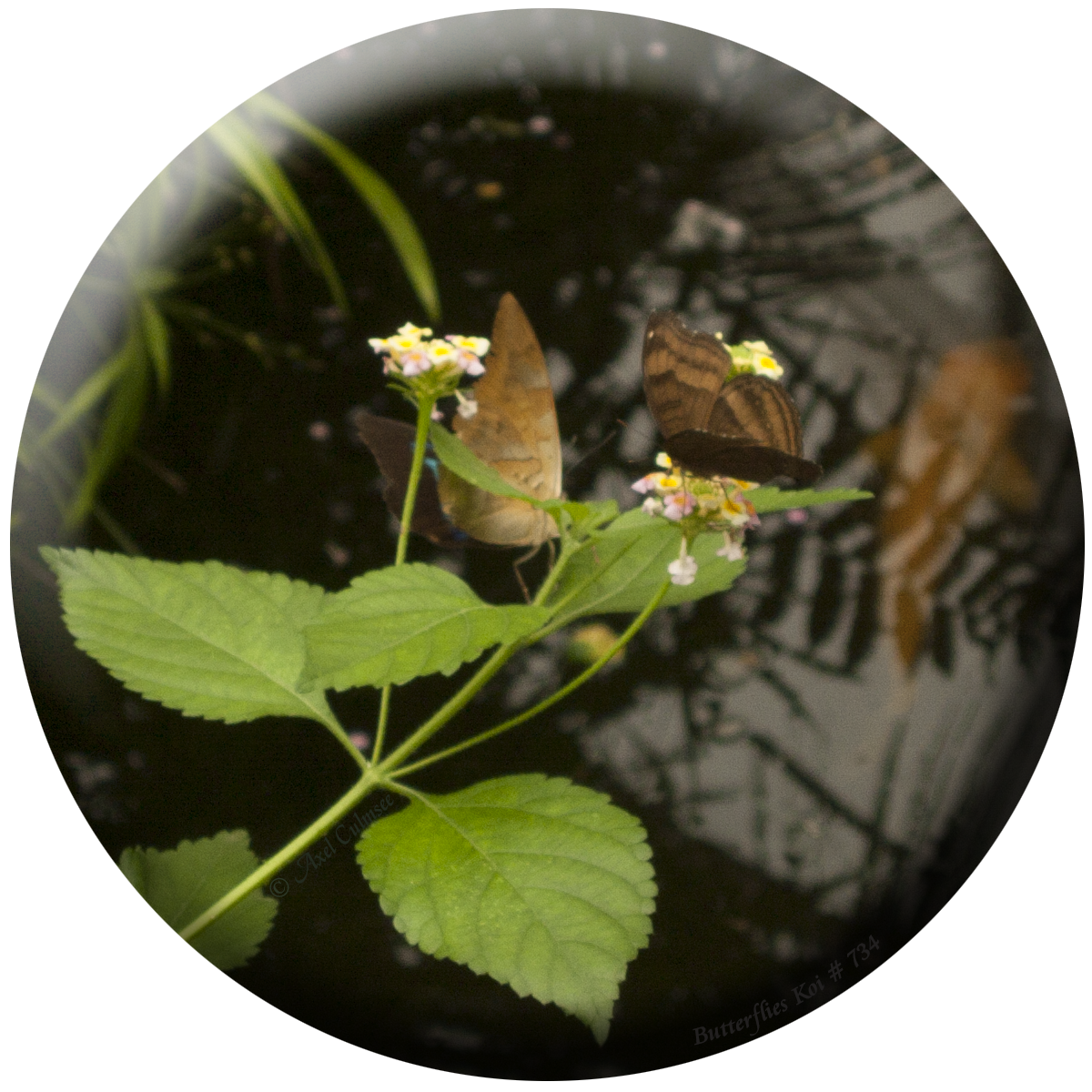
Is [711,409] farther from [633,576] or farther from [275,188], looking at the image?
[275,188]

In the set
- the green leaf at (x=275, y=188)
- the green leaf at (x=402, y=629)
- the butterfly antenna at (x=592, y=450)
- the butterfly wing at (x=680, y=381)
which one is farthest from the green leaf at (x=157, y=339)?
the butterfly wing at (x=680, y=381)

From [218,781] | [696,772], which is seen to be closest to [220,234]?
[218,781]

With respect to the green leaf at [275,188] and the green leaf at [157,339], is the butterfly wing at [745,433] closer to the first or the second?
the green leaf at [275,188]

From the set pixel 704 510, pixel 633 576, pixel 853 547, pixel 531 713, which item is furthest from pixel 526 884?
pixel 853 547

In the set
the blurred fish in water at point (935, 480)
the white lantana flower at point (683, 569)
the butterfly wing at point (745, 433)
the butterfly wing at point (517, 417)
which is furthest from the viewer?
the blurred fish in water at point (935, 480)

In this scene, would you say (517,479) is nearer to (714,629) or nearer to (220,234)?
(714,629)

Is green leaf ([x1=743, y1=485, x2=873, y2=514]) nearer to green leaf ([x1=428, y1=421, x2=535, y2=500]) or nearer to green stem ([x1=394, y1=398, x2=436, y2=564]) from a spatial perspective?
green leaf ([x1=428, y1=421, x2=535, y2=500])

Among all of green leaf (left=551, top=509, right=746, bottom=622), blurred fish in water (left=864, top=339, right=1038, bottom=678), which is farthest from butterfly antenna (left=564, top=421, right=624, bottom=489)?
blurred fish in water (left=864, top=339, right=1038, bottom=678)
